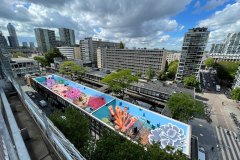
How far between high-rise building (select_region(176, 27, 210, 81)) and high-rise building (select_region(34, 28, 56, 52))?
10370cm

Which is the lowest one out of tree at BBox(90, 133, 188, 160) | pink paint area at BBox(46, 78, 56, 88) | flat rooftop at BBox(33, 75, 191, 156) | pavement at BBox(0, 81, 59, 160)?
flat rooftop at BBox(33, 75, 191, 156)

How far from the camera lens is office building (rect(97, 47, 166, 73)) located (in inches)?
1715

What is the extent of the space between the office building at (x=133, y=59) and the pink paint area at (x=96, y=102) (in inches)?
1257

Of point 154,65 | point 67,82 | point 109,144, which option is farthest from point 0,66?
point 154,65

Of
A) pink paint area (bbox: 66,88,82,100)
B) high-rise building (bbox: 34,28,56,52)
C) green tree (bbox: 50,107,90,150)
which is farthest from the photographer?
high-rise building (bbox: 34,28,56,52)

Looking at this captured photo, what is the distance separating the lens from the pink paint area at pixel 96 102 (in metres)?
18.6

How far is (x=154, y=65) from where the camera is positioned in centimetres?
4506

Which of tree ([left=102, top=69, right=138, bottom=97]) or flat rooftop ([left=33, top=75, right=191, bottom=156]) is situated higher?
tree ([left=102, top=69, right=138, bottom=97])

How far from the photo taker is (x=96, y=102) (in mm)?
19328

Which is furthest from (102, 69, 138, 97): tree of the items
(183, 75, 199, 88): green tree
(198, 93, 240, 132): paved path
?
(198, 93, 240, 132): paved path

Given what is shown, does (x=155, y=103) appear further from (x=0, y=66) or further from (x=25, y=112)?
(x=0, y=66)

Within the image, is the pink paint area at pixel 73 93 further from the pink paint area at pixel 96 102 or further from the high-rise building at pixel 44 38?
the high-rise building at pixel 44 38

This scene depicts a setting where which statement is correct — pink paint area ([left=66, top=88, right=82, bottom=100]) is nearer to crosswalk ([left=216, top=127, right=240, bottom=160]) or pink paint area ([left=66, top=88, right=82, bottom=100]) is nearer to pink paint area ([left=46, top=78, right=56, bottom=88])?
pink paint area ([left=46, top=78, right=56, bottom=88])

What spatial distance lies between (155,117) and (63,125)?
37.3 feet
